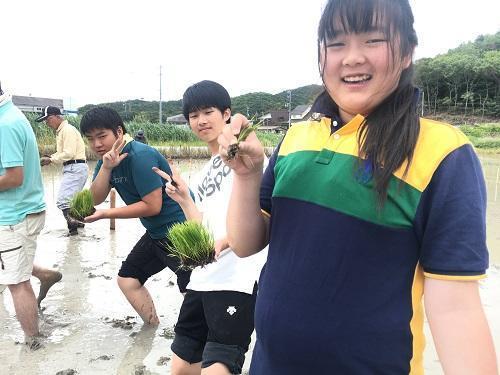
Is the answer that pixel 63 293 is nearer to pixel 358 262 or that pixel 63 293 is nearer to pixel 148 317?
pixel 148 317

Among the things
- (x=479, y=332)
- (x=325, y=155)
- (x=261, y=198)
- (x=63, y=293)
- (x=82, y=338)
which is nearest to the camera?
(x=479, y=332)

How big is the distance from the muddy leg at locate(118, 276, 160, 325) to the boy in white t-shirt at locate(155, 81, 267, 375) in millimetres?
1383

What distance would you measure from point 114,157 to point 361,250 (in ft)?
9.25

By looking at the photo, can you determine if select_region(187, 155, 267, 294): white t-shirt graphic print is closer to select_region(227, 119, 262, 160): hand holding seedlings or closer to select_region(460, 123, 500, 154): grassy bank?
select_region(227, 119, 262, 160): hand holding seedlings

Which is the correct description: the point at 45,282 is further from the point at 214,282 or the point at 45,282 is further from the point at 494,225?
the point at 494,225

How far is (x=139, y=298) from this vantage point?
398 centimetres

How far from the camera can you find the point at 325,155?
4.02ft

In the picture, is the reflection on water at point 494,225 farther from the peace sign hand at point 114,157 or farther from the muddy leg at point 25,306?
the muddy leg at point 25,306

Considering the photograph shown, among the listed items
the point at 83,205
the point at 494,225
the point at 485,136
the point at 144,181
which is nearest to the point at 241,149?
the point at 144,181

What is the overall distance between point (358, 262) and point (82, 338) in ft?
11.5

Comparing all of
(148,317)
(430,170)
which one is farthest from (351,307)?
(148,317)

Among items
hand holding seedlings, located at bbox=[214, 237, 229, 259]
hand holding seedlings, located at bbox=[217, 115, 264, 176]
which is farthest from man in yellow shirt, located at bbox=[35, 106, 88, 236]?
hand holding seedlings, located at bbox=[217, 115, 264, 176]

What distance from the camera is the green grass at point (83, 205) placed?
3729 mm

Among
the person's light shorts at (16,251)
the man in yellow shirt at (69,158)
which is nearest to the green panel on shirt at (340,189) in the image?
the person's light shorts at (16,251)
